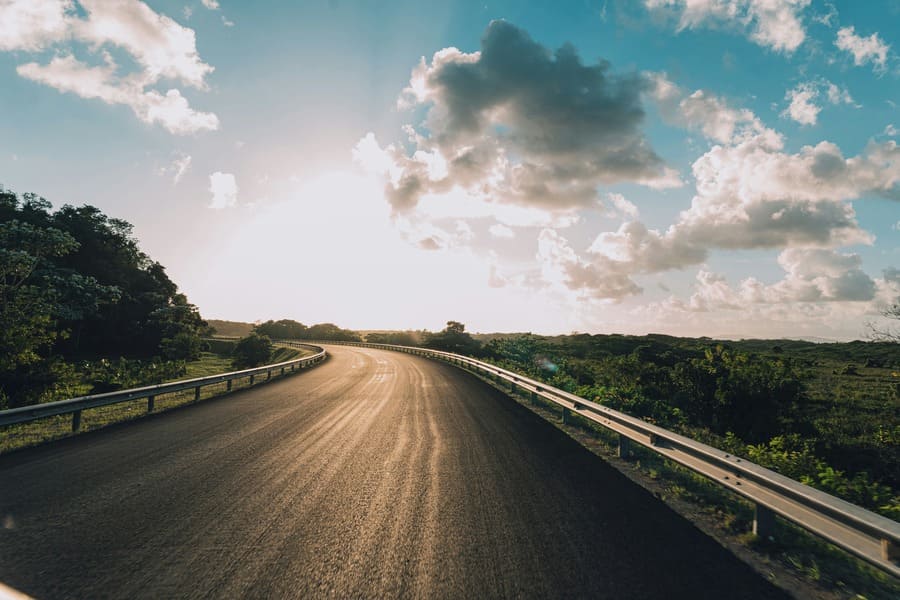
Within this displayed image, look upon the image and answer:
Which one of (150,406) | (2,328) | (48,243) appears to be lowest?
(150,406)

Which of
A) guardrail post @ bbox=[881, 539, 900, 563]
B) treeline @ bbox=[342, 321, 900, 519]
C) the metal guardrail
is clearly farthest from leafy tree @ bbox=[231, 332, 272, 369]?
guardrail post @ bbox=[881, 539, 900, 563]

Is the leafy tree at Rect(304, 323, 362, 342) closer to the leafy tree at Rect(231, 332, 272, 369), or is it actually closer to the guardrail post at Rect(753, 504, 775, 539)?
the leafy tree at Rect(231, 332, 272, 369)

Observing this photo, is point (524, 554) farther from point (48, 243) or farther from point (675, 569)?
point (48, 243)

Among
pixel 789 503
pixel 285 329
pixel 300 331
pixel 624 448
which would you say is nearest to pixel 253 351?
pixel 624 448

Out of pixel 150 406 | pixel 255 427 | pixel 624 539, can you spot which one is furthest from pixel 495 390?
pixel 624 539

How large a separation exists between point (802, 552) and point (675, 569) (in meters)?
1.36

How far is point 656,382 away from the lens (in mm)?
17500

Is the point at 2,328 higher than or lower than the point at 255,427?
higher

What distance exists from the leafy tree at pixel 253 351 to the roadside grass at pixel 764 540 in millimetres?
34117

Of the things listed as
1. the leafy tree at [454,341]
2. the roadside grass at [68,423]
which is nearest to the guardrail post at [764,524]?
the roadside grass at [68,423]

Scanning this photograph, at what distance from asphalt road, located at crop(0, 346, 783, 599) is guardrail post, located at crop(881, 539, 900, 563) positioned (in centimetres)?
72

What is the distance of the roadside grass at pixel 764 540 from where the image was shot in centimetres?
312

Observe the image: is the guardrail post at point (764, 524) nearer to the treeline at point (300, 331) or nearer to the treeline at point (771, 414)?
the treeline at point (771, 414)

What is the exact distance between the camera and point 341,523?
4012mm
